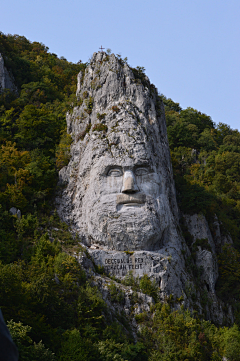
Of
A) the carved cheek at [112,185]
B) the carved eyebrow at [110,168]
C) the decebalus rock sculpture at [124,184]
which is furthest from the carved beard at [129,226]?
the carved eyebrow at [110,168]


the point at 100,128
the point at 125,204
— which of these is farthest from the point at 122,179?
the point at 100,128

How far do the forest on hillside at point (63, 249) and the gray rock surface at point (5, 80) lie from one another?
3.32 ft

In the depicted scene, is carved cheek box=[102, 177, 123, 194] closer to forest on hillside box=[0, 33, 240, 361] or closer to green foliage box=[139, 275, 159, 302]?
forest on hillside box=[0, 33, 240, 361]

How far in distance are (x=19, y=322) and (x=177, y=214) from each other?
17.9 m

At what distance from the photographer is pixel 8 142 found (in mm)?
34281

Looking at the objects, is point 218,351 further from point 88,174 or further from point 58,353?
point 88,174

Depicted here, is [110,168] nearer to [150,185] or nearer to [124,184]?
[124,184]

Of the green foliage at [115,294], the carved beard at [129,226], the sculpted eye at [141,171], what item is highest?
the sculpted eye at [141,171]

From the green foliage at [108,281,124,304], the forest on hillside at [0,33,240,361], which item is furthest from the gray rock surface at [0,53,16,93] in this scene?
the green foliage at [108,281,124,304]

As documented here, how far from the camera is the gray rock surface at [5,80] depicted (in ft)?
139

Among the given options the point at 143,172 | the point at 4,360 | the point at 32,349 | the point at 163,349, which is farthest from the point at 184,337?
the point at 4,360

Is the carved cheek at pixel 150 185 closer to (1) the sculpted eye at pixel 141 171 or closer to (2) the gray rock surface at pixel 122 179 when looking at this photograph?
(2) the gray rock surface at pixel 122 179

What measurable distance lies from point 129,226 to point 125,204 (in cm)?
154

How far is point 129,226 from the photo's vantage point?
2791cm
